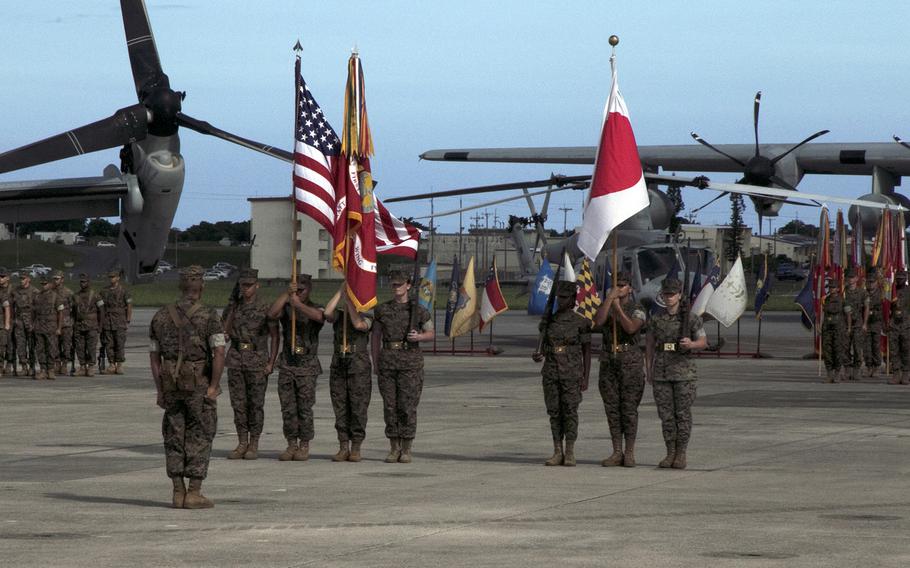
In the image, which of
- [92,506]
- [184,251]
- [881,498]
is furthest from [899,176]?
[184,251]

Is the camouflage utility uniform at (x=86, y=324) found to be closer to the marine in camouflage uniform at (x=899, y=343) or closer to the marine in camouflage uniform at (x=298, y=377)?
the marine in camouflage uniform at (x=298, y=377)

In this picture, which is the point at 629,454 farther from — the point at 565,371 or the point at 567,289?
the point at 567,289

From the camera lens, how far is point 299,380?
479 inches

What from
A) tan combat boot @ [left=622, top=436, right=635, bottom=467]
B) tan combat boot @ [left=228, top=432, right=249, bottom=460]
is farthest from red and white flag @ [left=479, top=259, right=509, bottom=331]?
tan combat boot @ [left=622, top=436, right=635, bottom=467]

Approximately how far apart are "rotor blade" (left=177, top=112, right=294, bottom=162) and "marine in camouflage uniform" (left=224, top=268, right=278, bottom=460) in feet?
46.1

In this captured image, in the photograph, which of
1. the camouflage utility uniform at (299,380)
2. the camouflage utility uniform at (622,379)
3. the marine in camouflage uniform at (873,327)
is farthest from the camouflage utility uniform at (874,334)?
the camouflage utility uniform at (299,380)

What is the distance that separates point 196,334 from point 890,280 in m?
18.2

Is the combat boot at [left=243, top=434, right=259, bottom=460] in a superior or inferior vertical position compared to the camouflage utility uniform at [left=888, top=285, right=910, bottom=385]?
inferior

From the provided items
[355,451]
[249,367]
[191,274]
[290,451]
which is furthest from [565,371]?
[191,274]

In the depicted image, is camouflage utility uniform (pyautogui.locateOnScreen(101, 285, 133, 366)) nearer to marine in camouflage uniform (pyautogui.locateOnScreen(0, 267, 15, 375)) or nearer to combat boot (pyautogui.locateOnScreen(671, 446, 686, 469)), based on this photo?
marine in camouflage uniform (pyautogui.locateOnScreen(0, 267, 15, 375))

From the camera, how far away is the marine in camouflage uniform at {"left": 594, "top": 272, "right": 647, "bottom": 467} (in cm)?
1173

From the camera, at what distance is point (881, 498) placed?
32.2 ft

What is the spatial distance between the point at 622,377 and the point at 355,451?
7.78 feet

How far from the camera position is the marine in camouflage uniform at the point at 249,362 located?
12.2 metres
